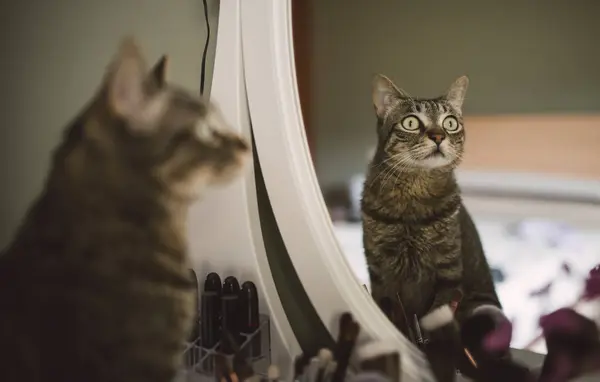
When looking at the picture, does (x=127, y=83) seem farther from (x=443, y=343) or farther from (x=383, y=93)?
(x=443, y=343)

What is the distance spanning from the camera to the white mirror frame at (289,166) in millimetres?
688

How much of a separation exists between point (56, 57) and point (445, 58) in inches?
21.4

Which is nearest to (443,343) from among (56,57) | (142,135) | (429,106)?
(429,106)

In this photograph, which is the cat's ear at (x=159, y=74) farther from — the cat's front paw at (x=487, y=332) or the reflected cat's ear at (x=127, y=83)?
the cat's front paw at (x=487, y=332)

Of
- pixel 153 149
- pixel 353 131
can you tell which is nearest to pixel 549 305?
pixel 353 131

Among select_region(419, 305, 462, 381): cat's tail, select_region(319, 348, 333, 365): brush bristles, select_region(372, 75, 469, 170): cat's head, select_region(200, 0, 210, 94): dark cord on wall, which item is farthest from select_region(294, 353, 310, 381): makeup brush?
select_region(200, 0, 210, 94): dark cord on wall

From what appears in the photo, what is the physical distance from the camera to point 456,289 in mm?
664

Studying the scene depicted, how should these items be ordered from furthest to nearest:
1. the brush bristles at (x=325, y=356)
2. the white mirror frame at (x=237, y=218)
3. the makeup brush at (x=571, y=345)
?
the white mirror frame at (x=237, y=218) → the brush bristles at (x=325, y=356) → the makeup brush at (x=571, y=345)

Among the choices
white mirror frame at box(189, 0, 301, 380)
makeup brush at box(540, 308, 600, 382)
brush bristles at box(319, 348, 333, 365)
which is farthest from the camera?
white mirror frame at box(189, 0, 301, 380)

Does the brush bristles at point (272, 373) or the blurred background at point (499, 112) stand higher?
the blurred background at point (499, 112)

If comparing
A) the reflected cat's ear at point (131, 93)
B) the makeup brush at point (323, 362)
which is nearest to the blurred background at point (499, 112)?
the makeup brush at point (323, 362)

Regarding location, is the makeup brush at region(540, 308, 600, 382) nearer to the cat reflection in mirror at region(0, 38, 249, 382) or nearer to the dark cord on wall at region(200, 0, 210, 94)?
the cat reflection in mirror at region(0, 38, 249, 382)

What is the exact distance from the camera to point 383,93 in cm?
69

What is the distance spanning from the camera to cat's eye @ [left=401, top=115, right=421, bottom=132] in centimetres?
66
